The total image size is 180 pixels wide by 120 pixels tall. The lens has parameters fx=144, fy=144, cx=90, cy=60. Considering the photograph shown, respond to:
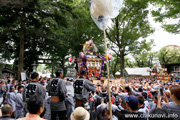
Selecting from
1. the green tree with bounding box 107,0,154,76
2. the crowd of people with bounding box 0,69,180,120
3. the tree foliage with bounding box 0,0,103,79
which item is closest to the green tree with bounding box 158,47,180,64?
the green tree with bounding box 107,0,154,76

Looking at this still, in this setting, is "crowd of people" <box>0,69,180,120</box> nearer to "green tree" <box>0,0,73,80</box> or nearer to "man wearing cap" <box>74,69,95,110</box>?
"man wearing cap" <box>74,69,95,110</box>

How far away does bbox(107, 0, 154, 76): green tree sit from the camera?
2256cm

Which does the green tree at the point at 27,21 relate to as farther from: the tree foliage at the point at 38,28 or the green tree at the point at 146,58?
the green tree at the point at 146,58

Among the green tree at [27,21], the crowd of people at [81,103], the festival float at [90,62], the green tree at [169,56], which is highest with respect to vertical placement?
the green tree at [27,21]

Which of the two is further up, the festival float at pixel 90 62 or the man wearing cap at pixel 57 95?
the festival float at pixel 90 62

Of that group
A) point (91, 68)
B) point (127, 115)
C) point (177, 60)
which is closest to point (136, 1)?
point (91, 68)

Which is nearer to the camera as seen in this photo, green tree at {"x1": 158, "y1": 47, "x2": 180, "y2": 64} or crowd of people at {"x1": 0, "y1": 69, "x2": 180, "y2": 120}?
crowd of people at {"x1": 0, "y1": 69, "x2": 180, "y2": 120}

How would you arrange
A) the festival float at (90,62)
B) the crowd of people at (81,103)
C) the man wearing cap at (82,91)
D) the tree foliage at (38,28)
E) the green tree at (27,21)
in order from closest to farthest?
1. the crowd of people at (81,103)
2. the man wearing cap at (82,91)
3. the festival float at (90,62)
4. the green tree at (27,21)
5. the tree foliage at (38,28)

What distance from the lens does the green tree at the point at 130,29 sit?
888 inches

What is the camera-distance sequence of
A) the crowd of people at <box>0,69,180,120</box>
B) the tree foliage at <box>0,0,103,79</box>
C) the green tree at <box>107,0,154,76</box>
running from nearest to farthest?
1. the crowd of people at <box>0,69,180,120</box>
2. the tree foliage at <box>0,0,103,79</box>
3. the green tree at <box>107,0,154,76</box>

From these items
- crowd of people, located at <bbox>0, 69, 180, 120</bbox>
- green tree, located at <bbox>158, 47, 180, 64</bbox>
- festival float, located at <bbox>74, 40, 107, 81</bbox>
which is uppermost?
green tree, located at <bbox>158, 47, 180, 64</bbox>

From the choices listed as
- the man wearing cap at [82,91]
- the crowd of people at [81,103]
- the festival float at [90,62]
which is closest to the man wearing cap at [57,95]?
the crowd of people at [81,103]

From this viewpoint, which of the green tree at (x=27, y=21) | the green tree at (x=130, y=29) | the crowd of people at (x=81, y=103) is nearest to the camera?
the crowd of people at (x=81, y=103)

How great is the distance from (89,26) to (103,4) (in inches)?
775
